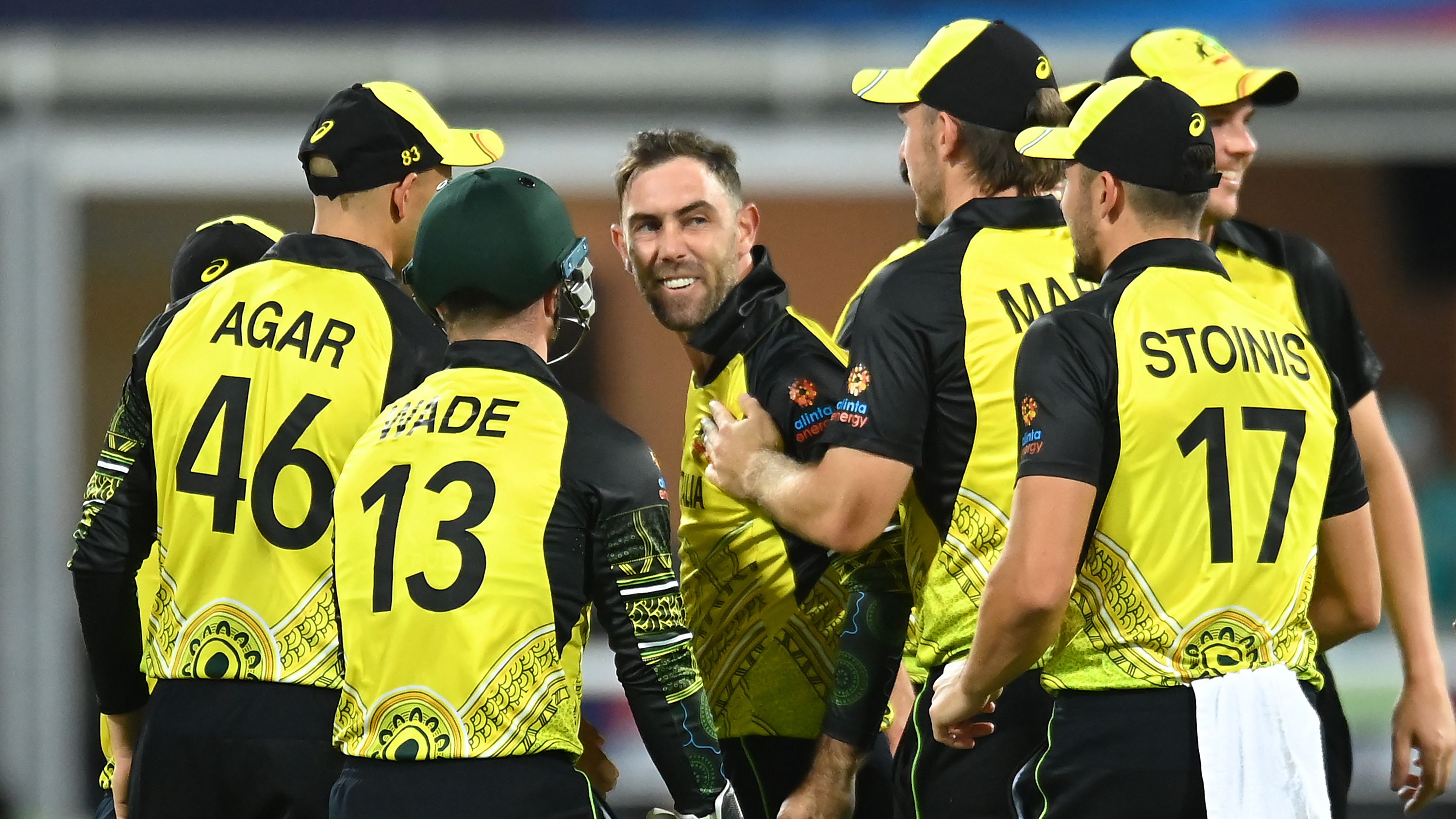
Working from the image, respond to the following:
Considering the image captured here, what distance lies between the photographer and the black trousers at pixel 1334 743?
12.0 ft

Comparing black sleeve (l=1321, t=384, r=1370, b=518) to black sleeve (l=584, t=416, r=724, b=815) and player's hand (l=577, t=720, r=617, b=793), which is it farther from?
player's hand (l=577, t=720, r=617, b=793)

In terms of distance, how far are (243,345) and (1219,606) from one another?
2.14m

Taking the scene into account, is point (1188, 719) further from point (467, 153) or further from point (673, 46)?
point (673, 46)

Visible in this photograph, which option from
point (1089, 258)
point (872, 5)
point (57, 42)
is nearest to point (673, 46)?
point (872, 5)

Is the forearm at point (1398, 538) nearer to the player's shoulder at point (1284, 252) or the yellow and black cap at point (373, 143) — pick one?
the player's shoulder at point (1284, 252)

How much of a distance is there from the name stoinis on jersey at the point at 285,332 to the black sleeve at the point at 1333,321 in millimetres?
2525

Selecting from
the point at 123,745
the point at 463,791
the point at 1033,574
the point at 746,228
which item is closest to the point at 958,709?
the point at 1033,574

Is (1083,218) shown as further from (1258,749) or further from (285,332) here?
(285,332)

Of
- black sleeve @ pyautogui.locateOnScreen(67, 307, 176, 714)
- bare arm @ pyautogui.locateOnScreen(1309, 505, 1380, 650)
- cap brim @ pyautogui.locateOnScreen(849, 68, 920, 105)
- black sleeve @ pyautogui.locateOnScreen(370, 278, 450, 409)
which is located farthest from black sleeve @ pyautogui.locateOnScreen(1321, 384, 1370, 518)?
black sleeve @ pyautogui.locateOnScreen(67, 307, 176, 714)

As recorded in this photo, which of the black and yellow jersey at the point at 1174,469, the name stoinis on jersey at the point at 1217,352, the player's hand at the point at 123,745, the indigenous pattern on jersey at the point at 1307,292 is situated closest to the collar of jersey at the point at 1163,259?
the black and yellow jersey at the point at 1174,469

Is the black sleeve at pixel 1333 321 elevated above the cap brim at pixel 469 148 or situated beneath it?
situated beneath

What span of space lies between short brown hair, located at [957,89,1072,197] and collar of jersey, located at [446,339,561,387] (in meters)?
1.29

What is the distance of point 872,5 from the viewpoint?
427 inches

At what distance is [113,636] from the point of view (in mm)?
4094
